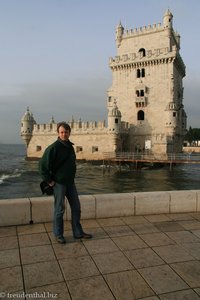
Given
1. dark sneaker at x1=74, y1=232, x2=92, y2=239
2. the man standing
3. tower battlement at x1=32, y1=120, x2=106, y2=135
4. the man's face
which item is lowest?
dark sneaker at x1=74, y1=232, x2=92, y2=239

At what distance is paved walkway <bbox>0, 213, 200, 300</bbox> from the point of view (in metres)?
3.26

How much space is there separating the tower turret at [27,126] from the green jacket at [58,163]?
4448 centimetres

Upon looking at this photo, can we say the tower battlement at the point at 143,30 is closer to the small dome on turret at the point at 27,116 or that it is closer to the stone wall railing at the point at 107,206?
the small dome on turret at the point at 27,116

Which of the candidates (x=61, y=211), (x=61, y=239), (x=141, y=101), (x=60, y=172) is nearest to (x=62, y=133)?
(x=60, y=172)

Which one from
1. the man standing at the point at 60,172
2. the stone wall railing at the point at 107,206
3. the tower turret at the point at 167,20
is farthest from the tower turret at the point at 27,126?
the man standing at the point at 60,172

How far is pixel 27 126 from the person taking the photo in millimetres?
47875

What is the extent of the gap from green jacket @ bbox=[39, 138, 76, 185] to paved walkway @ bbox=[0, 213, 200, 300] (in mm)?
1061

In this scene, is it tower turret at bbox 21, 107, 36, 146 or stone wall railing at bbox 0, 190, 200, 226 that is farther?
tower turret at bbox 21, 107, 36, 146

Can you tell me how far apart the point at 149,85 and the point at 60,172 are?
38.1m

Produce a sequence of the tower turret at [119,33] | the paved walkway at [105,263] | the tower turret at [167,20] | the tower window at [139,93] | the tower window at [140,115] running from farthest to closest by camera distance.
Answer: the tower turret at [119,33], the tower window at [140,115], the tower window at [139,93], the tower turret at [167,20], the paved walkway at [105,263]

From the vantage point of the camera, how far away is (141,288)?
3320 millimetres

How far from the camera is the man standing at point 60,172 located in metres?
4.73

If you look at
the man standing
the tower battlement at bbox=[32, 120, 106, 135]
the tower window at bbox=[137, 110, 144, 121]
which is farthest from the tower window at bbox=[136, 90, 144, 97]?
the man standing

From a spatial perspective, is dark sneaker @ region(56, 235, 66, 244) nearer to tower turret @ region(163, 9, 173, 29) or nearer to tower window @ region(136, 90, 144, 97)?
tower window @ region(136, 90, 144, 97)
